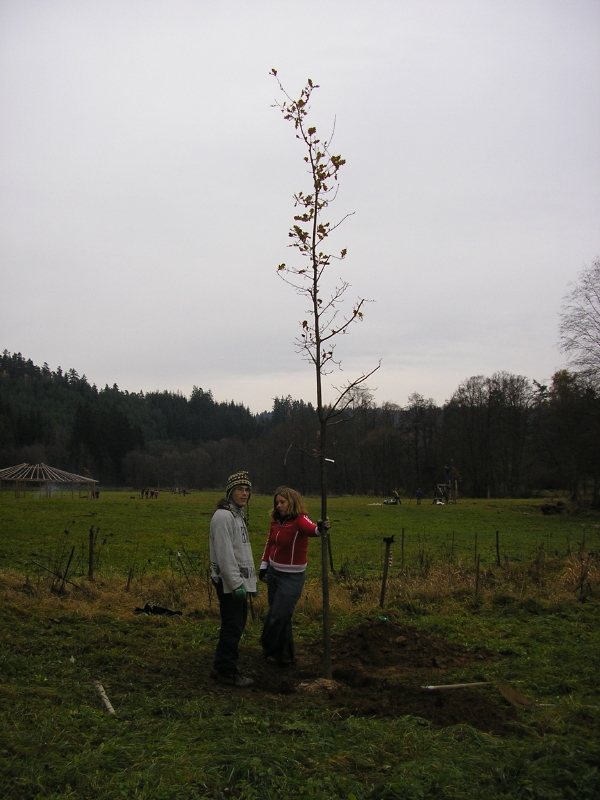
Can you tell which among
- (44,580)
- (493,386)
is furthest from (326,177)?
(493,386)

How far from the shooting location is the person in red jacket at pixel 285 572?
22.8ft

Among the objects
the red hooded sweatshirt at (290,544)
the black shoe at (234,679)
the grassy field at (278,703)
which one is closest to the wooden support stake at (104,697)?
the grassy field at (278,703)

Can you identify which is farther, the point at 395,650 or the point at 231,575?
the point at 395,650

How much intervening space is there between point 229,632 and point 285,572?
3.25 ft

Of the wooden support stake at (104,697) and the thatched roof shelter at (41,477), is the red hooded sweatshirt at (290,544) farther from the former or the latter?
the thatched roof shelter at (41,477)

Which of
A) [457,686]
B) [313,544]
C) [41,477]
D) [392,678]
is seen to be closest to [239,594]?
[392,678]

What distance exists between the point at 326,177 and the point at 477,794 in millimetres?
5133

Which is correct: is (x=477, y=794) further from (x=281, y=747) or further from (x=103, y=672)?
(x=103, y=672)

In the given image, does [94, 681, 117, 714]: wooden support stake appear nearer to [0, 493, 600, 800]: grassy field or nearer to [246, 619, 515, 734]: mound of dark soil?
[0, 493, 600, 800]: grassy field

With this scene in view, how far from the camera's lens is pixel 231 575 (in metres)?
6.18

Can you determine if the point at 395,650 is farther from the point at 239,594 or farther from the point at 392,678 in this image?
the point at 239,594

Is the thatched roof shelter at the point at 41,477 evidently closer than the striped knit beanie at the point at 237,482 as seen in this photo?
No

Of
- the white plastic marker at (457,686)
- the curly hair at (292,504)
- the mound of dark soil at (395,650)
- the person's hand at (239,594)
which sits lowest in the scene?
the mound of dark soil at (395,650)

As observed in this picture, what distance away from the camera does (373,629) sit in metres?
7.91
